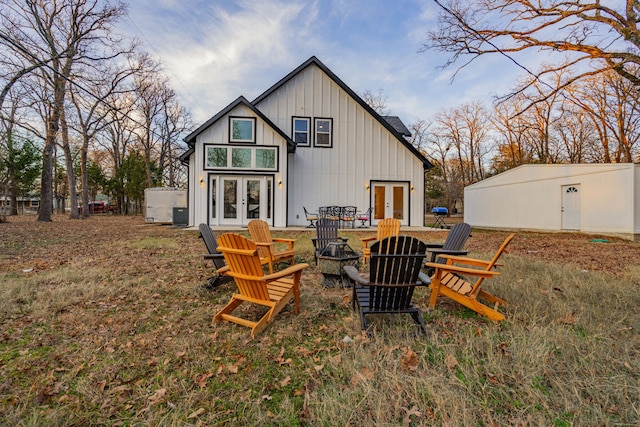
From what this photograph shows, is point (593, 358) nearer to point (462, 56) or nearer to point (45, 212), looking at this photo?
point (462, 56)

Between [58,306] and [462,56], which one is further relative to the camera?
[462,56]

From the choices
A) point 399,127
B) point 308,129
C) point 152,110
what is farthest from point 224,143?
point 152,110

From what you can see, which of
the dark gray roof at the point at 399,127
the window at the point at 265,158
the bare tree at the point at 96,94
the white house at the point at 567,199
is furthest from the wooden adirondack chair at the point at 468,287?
the bare tree at the point at 96,94

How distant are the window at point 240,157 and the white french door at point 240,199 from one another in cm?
50

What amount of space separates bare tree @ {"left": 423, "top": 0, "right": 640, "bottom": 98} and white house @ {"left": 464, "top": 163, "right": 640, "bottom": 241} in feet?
12.0

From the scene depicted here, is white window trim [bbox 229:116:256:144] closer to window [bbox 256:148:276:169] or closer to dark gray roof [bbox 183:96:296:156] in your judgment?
dark gray roof [bbox 183:96:296:156]

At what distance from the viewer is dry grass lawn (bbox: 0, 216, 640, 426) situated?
1880 millimetres

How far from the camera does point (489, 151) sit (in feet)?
108

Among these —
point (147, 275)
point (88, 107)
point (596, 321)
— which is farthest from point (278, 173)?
point (88, 107)

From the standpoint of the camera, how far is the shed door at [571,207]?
13.1 metres

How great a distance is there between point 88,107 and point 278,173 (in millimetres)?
15198

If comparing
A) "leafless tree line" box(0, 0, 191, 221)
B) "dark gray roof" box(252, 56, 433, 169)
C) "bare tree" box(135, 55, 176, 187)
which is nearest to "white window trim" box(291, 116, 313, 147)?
"dark gray roof" box(252, 56, 433, 169)

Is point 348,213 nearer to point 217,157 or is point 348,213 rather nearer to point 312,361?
point 217,157

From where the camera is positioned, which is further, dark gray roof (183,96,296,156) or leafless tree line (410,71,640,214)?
leafless tree line (410,71,640,214)
